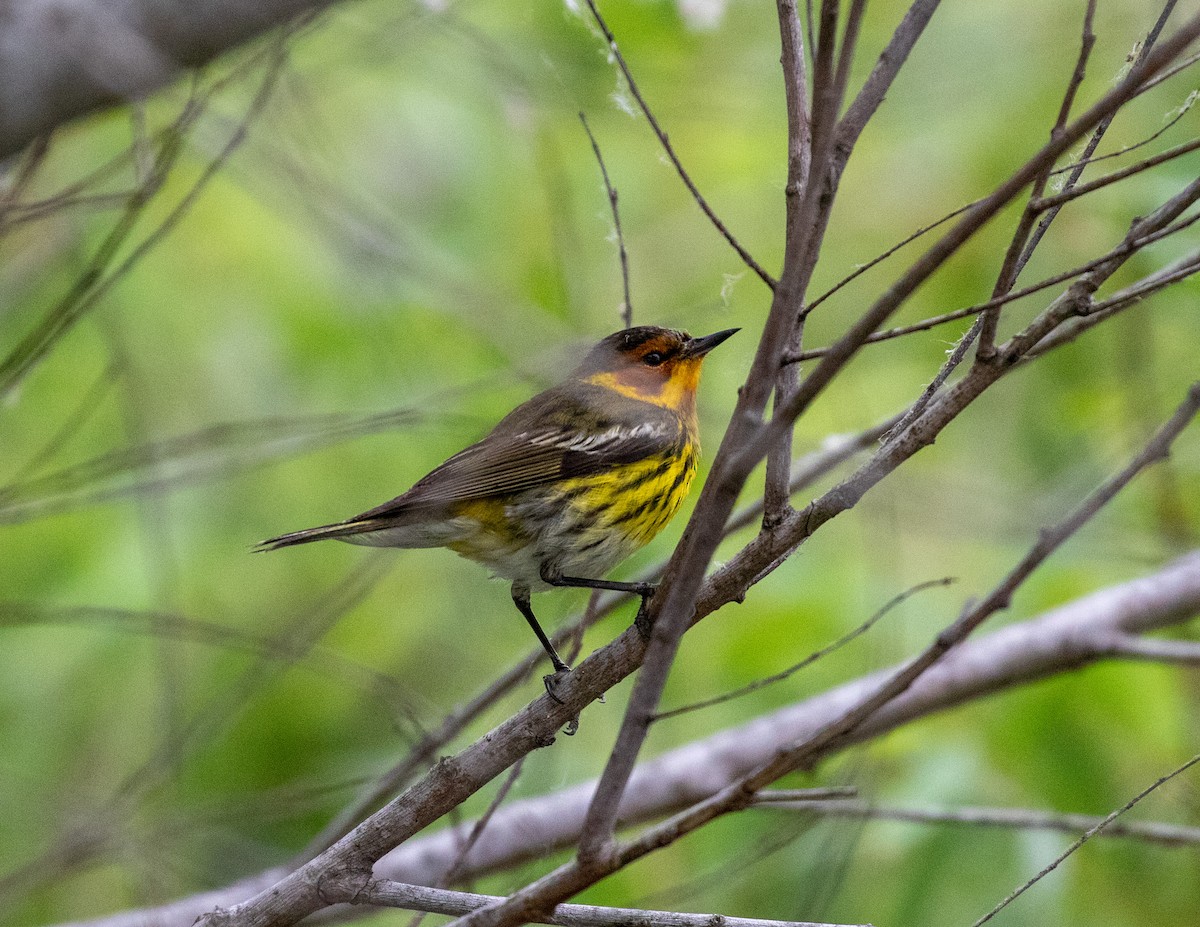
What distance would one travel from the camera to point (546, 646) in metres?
3.48

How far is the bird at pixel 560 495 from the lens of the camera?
369 cm

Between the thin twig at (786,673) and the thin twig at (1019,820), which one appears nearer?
the thin twig at (786,673)

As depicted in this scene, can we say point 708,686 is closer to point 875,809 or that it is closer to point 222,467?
point 875,809

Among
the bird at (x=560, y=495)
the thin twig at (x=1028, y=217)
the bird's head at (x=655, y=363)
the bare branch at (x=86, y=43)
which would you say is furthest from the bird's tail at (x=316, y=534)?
the thin twig at (x=1028, y=217)

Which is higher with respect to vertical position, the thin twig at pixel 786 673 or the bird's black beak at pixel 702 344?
the bird's black beak at pixel 702 344

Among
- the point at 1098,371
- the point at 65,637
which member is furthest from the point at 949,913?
the point at 65,637

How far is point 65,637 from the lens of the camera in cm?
546

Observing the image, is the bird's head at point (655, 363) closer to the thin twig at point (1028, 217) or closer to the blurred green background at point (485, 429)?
the blurred green background at point (485, 429)

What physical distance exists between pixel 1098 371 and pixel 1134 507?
99cm

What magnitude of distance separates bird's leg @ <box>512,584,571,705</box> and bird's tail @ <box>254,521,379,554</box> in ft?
1.98

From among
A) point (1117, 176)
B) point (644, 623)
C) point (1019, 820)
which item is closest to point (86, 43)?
point (644, 623)

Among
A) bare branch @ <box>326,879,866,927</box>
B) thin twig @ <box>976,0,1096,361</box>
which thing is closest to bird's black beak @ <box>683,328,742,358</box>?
thin twig @ <box>976,0,1096,361</box>

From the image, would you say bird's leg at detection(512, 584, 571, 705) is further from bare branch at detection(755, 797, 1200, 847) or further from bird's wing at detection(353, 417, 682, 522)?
bare branch at detection(755, 797, 1200, 847)

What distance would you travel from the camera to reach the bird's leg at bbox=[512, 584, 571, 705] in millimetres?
2701
